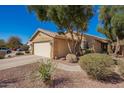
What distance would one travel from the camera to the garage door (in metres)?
16.8

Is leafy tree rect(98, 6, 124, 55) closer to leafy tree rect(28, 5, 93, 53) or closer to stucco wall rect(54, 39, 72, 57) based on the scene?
leafy tree rect(28, 5, 93, 53)

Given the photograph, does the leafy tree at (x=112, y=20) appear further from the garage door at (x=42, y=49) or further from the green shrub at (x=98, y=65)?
the green shrub at (x=98, y=65)

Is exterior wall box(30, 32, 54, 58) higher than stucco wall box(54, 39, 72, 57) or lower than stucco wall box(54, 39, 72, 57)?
higher

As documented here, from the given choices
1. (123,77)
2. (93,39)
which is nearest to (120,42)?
→ (93,39)

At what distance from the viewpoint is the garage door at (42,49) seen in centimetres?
1680

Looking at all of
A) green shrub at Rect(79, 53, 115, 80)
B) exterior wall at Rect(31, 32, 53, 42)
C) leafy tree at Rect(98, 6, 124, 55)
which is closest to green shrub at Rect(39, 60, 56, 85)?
green shrub at Rect(79, 53, 115, 80)

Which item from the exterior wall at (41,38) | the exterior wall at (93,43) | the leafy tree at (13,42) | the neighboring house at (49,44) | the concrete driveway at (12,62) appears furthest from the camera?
the leafy tree at (13,42)

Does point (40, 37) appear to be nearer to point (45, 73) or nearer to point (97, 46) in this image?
point (97, 46)

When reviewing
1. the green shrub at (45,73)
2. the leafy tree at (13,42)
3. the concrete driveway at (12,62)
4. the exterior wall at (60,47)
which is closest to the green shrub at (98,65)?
the green shrub at (45,73)

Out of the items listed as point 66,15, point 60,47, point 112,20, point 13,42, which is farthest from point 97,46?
point 13,42

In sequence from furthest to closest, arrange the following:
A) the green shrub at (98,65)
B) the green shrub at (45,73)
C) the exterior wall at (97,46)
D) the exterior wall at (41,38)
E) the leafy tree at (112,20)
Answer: the exterior wall at (97,46) → the exterior wall at (41,38) → the leafy tree at (112,20) → the green shrub at (98,65) → the green shrub at (45,73)
